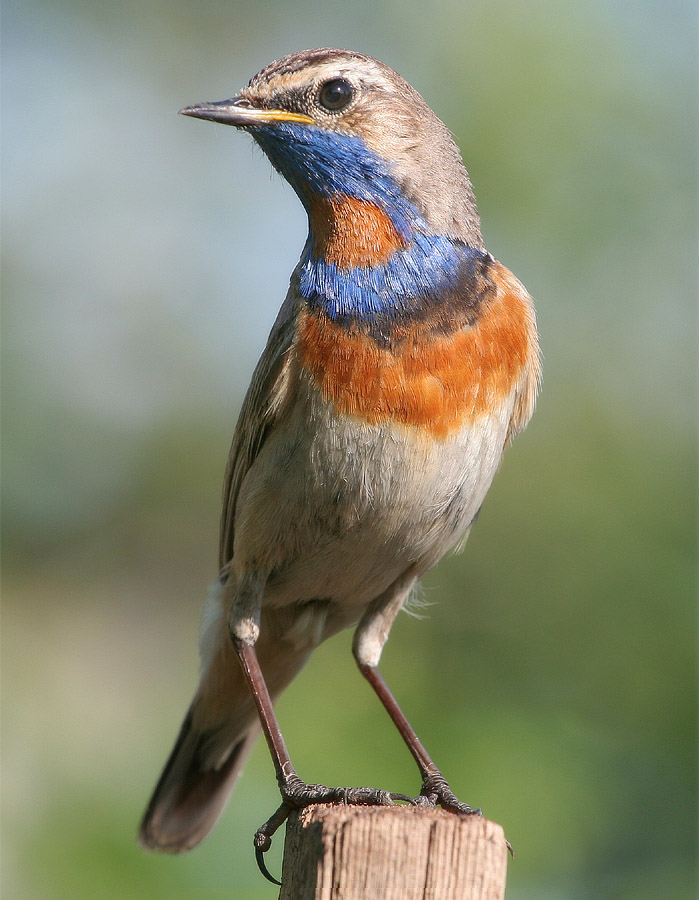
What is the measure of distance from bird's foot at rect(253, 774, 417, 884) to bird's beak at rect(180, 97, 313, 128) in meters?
2.64

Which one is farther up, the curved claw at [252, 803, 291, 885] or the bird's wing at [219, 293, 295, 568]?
the bird's wing at [219, 293, 295, 568]

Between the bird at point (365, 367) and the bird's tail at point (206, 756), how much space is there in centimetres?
64

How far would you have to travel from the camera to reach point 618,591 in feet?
24.4

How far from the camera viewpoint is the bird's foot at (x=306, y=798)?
338 cm

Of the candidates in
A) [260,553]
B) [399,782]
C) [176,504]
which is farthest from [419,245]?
[176,504]

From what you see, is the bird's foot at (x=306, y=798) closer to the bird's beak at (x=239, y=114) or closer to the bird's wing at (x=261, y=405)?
the bird's wing at (x=261, y=405)

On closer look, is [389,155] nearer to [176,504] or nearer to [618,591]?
[618,591]

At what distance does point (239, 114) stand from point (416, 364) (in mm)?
1297

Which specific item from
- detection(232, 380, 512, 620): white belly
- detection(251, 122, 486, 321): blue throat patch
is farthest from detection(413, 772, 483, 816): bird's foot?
detection(251, 122, 486, 321): blue throat patch

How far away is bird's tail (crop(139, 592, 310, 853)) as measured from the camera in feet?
16.8

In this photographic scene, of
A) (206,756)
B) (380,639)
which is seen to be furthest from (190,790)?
(380,639)

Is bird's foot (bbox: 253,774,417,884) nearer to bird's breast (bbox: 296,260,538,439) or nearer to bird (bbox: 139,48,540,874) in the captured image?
bird (bbox: 139,48,540,874)

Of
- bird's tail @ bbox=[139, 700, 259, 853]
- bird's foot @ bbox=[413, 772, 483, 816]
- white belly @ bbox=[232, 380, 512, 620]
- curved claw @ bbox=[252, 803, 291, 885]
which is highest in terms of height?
white belly @ bbox=[232, 380, 512, 620]

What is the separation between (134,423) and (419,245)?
5917 mm
